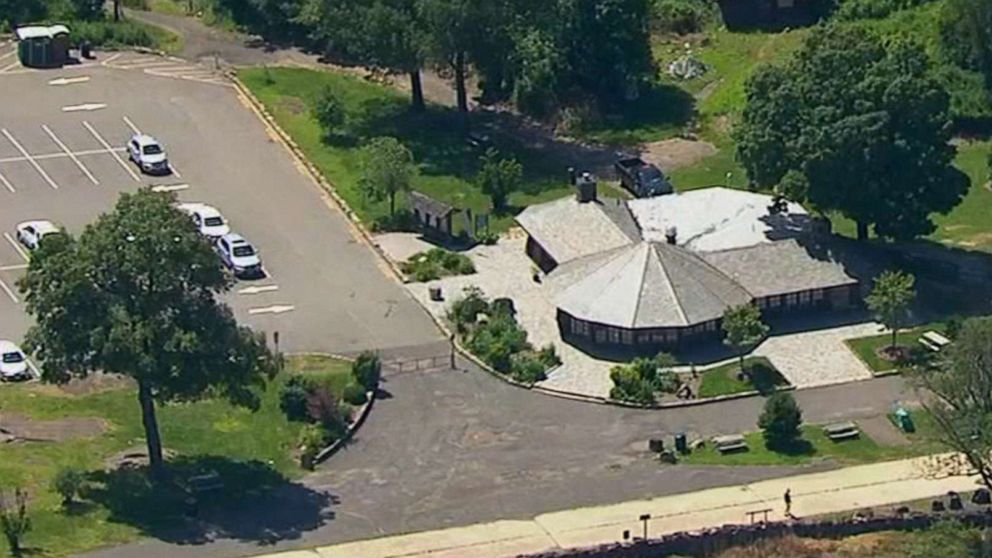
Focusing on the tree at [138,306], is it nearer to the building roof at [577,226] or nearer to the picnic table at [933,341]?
the building roof at [577,226]

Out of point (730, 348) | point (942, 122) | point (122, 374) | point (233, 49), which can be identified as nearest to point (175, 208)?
point (122, 374)

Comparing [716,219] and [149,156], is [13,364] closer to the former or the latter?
[149,156]

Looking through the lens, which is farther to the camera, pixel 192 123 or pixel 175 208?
pixel 192 123

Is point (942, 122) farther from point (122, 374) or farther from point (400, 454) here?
point (122, 374)

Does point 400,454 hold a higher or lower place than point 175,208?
lower

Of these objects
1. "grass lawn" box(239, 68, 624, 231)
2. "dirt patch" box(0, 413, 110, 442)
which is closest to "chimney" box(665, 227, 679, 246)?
"grass lawn" box(239, 68, 624, 231)

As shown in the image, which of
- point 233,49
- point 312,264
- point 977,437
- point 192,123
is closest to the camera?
point 977,437
